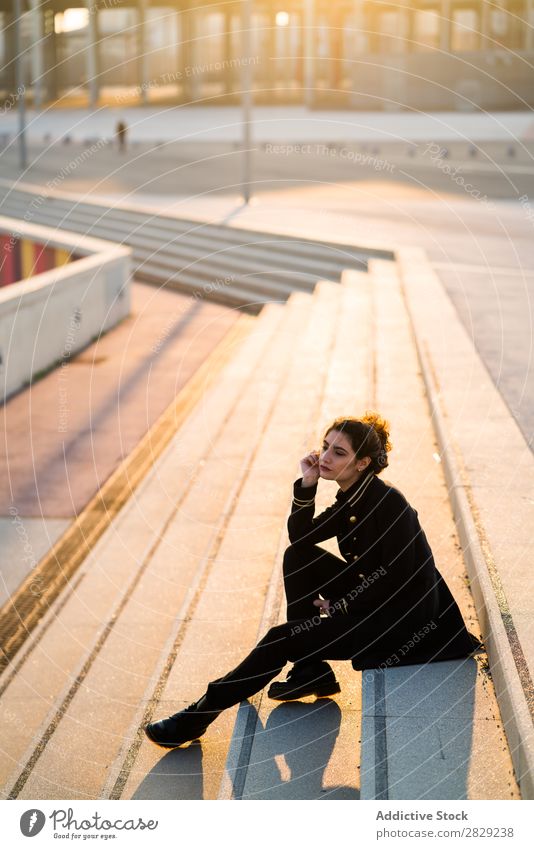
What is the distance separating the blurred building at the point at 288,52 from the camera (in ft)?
154

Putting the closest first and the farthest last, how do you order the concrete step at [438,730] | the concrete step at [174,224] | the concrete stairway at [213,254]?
the concrete step at [438,730] → the concrete stairway at [213,254] → the concrete step at [174,224]

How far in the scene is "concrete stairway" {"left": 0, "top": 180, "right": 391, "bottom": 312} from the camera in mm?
17203

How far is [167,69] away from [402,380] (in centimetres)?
5659

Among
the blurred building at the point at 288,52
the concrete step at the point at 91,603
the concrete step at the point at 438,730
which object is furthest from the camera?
the blurred building at the point at 288,52

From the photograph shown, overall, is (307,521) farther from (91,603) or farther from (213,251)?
(213,251)

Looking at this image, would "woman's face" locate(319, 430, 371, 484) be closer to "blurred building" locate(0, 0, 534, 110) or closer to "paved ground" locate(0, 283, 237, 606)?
"paved ground" locate(0, 283, 237, 606)

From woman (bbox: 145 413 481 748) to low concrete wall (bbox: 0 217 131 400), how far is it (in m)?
8.35

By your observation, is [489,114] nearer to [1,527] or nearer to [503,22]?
[503,22]

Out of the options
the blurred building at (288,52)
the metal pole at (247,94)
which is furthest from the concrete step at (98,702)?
the blurred building at (288,52)

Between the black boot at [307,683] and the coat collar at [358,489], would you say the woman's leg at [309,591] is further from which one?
the coat collar at [358,489]

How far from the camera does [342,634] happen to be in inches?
187

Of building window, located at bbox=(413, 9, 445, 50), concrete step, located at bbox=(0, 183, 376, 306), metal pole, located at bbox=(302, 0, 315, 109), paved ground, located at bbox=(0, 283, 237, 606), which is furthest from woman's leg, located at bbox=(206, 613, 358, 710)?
metal pole, located at bbox=(302, 0, 315, 109)

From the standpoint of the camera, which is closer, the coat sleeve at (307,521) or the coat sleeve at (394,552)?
the coat sleeve at (394,552)

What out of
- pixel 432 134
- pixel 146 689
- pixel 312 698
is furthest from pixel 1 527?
pixel 432 134
